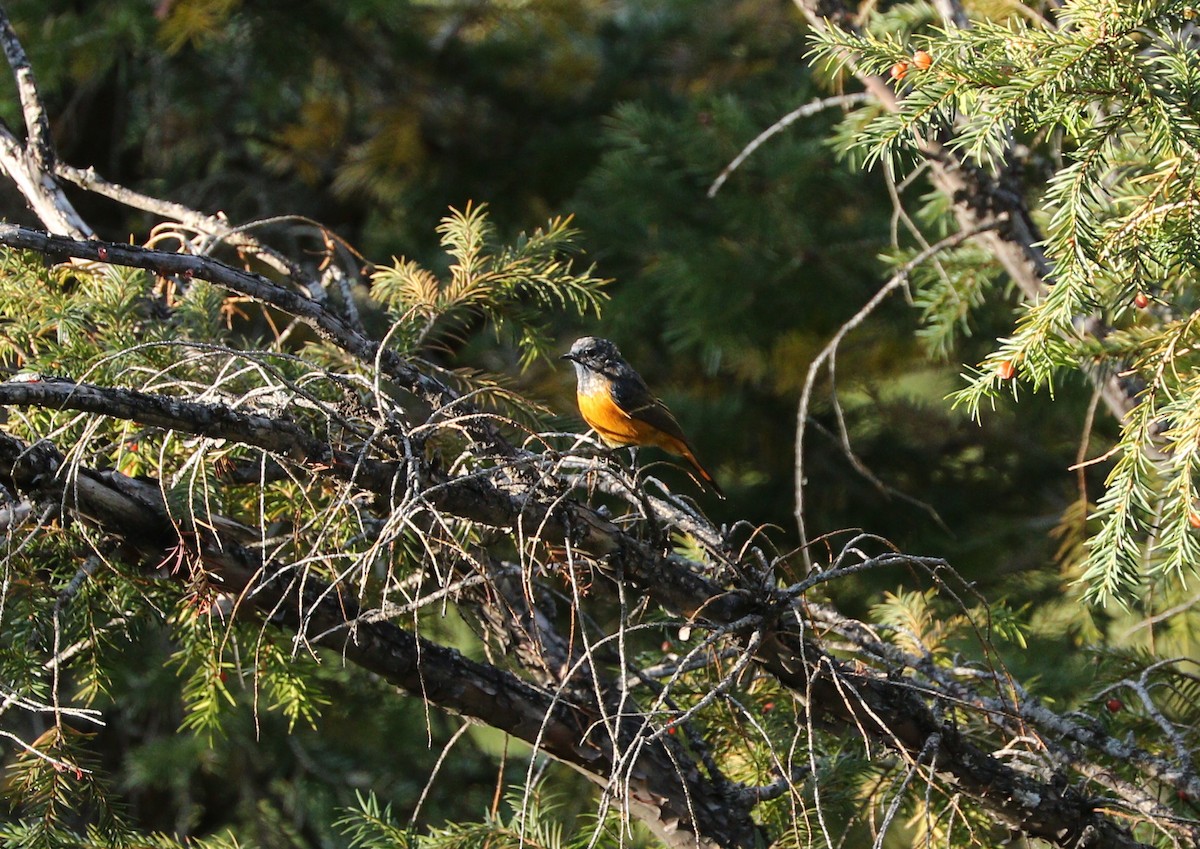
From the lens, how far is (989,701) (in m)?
2.43

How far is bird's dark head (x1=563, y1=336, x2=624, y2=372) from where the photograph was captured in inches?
162

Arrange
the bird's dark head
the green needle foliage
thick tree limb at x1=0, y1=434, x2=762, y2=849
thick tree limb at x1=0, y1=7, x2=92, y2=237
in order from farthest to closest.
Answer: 1. the bird's dark head
2. thick tree limb at x1=0, y1=7, x2=92, y2=237
3. thick tree limb at x1=0, y1=434, x2=762, y2=849
4. the green needle foliage

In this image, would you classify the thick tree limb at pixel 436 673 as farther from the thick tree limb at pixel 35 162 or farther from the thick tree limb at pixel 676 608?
the thick tree limb at pixel 35 162

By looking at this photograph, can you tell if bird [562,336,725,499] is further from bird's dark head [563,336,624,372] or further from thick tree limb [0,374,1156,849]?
thick tree limb [0,374,1156,849]

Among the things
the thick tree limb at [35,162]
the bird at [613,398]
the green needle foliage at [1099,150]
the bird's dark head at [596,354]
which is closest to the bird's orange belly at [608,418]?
the bird at [613,398]

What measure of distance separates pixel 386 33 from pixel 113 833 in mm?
4673

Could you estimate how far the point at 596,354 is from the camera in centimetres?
422

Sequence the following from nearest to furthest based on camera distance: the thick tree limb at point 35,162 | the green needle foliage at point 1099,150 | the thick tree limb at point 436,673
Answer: the green needle foliage at point 1099,150, the thick tree limb at point 436,673, the thick tree limb at point 35,162

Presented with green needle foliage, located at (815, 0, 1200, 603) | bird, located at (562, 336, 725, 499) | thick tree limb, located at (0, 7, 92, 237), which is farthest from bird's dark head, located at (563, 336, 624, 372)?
green needle foliage, located at (815, 0, 1200, 603)

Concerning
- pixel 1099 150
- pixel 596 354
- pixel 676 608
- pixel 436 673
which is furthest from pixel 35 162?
Answer: pixel 1099 150

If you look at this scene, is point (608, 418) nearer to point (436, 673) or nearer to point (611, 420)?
point (611, 420)

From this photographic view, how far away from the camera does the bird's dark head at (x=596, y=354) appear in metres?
4.11

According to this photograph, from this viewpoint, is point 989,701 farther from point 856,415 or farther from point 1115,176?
point 856,415

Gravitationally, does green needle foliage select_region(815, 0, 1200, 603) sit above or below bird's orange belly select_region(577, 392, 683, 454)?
above
